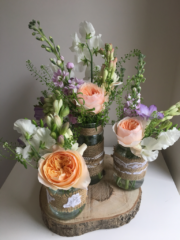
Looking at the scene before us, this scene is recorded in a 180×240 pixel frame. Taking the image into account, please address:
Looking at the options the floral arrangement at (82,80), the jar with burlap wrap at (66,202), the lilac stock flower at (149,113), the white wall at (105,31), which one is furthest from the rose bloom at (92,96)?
the white wall at (105,31)

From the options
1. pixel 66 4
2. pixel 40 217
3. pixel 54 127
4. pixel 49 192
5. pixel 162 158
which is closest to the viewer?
pixel 54 127

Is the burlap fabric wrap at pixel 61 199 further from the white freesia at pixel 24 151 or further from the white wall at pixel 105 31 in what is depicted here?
the white wall at pixel 105 31

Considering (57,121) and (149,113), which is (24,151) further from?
(149,113)

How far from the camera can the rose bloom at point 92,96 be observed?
516 millimetres

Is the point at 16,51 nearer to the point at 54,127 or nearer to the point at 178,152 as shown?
the point at 54,127

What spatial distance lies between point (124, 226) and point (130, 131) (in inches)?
13.2

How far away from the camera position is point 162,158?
947mm

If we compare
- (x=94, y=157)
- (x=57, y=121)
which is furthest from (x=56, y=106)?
(x=94, y=157)

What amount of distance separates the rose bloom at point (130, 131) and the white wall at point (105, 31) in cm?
41

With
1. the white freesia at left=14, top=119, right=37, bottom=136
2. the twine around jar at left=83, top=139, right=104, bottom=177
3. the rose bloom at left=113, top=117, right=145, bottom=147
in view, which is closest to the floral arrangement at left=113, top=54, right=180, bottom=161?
the rose bloom at left=113, top=117, right=145, bottom=147

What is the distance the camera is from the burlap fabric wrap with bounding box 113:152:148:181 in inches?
24.5

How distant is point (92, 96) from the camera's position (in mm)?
511

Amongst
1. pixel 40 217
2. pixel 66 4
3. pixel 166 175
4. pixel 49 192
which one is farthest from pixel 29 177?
pixel 66 4

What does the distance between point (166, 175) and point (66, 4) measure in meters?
0.84
